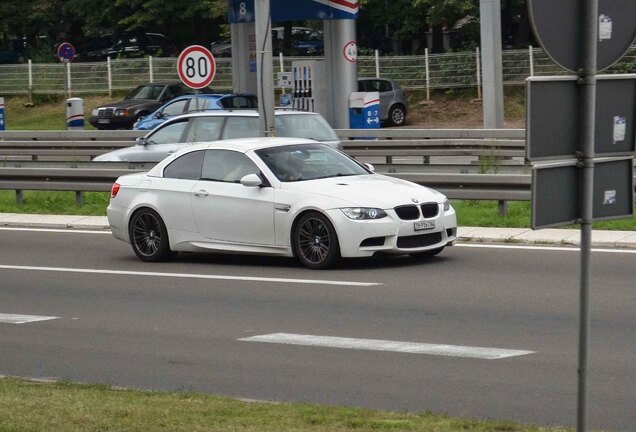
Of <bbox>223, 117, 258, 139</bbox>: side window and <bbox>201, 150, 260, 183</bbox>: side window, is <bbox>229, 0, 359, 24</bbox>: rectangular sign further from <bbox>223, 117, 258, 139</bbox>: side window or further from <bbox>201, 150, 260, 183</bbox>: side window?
<bbox>201, 150, 260, 183</bbox>: side window

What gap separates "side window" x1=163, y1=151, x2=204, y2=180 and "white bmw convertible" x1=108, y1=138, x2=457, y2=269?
1cm

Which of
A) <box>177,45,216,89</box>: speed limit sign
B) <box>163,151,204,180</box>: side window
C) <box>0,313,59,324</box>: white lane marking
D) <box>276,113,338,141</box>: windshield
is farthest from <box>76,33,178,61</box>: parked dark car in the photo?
<box>0,313,59,324</box>: white lane marking

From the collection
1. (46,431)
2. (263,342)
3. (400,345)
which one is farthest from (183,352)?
(46,431)

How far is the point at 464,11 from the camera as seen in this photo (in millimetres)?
48344

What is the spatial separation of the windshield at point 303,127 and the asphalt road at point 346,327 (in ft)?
16.7

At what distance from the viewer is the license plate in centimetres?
1390

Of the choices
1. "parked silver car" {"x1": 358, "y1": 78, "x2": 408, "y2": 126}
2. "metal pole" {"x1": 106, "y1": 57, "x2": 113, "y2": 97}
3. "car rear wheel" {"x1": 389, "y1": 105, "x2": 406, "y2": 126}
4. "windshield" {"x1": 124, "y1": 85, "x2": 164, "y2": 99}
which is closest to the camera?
"parked silver car" {"x1": 358, "y1": 78, "x2": 408, "y2": 126}

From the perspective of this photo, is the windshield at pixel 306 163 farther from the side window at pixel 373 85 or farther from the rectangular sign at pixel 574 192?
the side window at pixel 373 85

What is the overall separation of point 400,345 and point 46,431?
3667 millimetres

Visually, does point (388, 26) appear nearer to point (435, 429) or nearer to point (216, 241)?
point (216, 241)

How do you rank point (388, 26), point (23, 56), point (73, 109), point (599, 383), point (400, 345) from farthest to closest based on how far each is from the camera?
1. point (23, 56)
2. point (388, 26)
3. point (73, 109)
4. point (400, 345)
5. point (599, 383)

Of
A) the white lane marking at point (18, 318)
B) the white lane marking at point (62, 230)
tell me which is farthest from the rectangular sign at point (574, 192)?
the white lane marking at point (62, 230)

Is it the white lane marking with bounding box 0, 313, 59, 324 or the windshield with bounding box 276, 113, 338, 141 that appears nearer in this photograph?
the white lane marking with bounding box 0, 313, 59, 324

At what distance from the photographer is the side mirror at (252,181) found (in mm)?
14492
